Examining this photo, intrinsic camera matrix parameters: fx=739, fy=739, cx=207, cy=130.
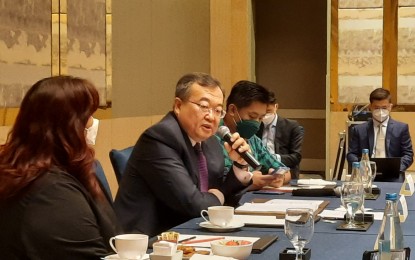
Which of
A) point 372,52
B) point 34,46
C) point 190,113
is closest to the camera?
point 190,113

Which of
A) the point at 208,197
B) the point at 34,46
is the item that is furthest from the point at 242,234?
the point at 34,46

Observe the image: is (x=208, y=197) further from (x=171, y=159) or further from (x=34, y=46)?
(x=34, y=46)

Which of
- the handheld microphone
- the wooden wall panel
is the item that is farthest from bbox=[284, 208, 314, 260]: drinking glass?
the wooden wall panel

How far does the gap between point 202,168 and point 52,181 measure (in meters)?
1.68

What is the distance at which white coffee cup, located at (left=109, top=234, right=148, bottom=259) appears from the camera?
2227 millimetres

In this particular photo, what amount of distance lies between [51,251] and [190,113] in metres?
1.62

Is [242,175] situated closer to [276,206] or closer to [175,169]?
[276,206]

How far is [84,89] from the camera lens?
236cm

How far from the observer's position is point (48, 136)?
2.28 m

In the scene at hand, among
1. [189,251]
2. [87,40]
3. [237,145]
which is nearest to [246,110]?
[237,145]

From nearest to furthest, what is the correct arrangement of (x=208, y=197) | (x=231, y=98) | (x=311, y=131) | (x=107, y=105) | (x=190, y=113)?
(x=208, y=197) < (x=190, y=113) < (x=231, y=98) < (x=107, y=105) < (x=311, y=131)

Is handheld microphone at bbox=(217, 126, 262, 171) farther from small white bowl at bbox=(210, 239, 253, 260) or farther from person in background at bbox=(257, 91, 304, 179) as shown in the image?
person in background at bbox=(257, 91, 304, 179)

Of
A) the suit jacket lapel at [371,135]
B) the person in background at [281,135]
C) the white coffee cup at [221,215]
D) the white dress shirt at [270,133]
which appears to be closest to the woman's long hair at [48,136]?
the white coffee cup at [221,215]

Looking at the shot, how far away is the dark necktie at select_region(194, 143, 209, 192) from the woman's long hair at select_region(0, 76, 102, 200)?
4.98 ft
